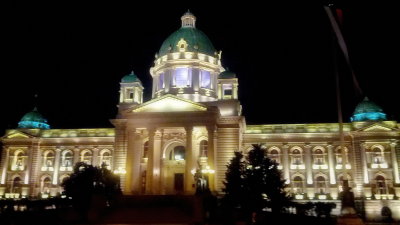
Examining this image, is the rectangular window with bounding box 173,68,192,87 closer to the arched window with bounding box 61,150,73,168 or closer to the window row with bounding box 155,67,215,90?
the window row with bounding box 155,67,215,90

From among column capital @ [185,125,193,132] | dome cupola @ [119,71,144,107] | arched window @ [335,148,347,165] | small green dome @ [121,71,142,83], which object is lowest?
arched window @ [335,148,347,165]

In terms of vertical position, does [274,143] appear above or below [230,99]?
below

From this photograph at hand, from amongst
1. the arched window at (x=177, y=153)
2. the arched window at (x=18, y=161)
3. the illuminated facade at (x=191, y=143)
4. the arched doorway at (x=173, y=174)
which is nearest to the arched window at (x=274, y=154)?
the illuminated facade at (x=191, y=143)

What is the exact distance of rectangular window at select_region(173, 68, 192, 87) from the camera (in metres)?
62.9

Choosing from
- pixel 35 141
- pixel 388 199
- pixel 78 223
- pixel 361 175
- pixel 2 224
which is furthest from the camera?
pixel 35 141

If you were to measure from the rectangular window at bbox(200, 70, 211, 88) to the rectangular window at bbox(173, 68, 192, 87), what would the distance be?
6.23ft

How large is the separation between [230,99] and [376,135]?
2063 cm

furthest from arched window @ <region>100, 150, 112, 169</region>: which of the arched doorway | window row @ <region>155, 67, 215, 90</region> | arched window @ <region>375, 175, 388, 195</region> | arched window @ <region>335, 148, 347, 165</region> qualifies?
arched window @ <region>375, 175, 388, 195</region>

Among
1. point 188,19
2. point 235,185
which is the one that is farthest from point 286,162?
point 188,19

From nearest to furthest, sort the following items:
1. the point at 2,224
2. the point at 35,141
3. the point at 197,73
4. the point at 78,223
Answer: the point at 2,224
the point at 78,223
the point at 197,73
the point at 35,141

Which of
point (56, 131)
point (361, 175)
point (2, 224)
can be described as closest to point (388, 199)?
point (361, 175)

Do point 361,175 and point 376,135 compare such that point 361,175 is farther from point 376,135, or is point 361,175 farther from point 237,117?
point 237,117

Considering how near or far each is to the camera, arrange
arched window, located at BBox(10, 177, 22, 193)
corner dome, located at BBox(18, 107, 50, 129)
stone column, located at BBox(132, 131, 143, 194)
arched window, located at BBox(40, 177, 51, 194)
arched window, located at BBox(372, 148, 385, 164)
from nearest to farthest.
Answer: stone column, located at BBox(132, 131, 143, 194)
arched window, located at BBox(372, 148, 385, 164)
arched window, located at BBox(10, 177, 22, 193)
arched window, located at BBox(40, 177, 51, 194)
corner dome, located at BBox(18, 107, 50, 129)

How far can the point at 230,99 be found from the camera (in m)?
59.1
